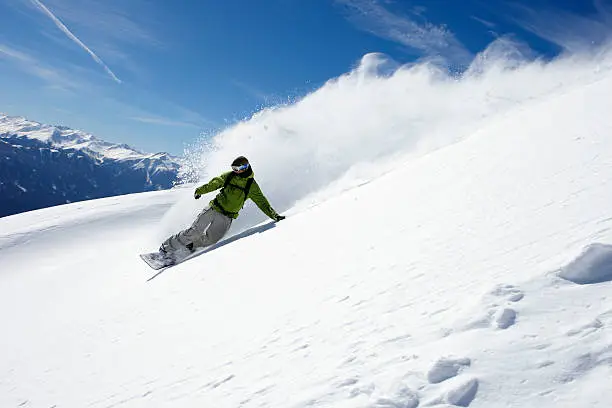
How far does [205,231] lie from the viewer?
404 inches

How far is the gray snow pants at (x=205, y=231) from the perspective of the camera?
33.6 ft

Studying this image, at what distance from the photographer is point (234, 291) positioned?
6.04 meters

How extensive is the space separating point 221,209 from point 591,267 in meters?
8.32

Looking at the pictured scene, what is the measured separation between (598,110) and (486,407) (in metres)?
7.72

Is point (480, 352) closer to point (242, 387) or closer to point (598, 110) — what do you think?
point (242, 387)

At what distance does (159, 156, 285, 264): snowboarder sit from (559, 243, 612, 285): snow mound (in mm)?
7625

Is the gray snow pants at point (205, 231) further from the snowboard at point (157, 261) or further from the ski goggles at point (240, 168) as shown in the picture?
the ski goggles at point (240, 168)

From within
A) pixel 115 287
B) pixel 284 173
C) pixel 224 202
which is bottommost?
pixel 115 287

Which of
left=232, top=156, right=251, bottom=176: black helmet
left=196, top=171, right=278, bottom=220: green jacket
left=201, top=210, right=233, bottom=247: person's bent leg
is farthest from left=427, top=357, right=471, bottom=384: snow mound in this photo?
left=201, top=210, right=233, bottom=247: person's bent leg

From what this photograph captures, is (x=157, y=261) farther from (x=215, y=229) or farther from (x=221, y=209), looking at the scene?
(x=221, y=209)

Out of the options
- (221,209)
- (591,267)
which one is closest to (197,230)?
(221,209)

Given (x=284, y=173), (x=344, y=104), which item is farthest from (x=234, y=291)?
(x=344, y=104)

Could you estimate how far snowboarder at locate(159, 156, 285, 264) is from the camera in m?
9.95

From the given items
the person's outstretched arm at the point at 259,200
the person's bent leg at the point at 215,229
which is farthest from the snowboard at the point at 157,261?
the person's outstretched arm at the point at 259,200
